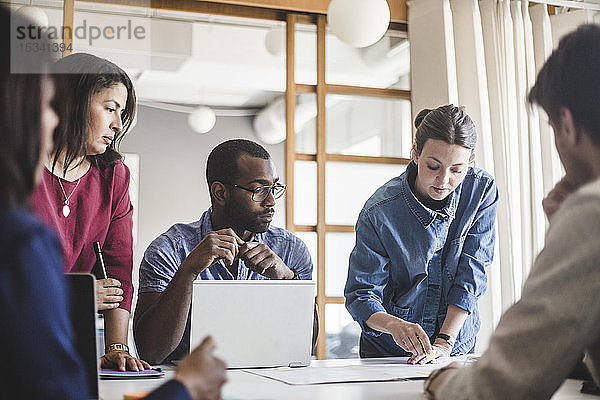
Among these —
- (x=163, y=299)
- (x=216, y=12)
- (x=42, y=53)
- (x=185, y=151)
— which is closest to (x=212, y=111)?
(x=185, y=151)

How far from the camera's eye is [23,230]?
766mm

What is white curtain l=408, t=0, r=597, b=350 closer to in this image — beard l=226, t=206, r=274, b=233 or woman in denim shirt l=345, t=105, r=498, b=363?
woman in denim shirt l=345, t=105, r=498, b=363

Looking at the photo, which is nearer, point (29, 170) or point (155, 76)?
point (29, 170)

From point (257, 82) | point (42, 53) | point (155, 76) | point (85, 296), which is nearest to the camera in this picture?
point (42, 53)

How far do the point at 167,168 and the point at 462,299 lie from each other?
1.66 meters

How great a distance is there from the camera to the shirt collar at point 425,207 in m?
2.22

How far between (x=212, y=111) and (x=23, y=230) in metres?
2.67

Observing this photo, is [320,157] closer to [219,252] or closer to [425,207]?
[425,207]

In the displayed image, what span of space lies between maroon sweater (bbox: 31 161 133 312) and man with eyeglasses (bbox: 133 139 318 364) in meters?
0.07

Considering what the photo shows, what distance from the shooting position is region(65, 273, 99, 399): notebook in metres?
1.20

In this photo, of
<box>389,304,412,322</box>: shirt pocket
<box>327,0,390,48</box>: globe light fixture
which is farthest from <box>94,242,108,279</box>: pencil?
<box>327,0,390,48</box>: globe light fixture

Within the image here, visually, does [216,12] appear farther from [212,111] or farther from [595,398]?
[595,398]

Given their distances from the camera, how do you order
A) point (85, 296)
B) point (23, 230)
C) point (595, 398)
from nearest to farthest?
1. point (23, 230)
2. point (85, 296)
3. point (595, 398)

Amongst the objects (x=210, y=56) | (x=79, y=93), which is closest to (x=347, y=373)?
(x=79, y=93)
